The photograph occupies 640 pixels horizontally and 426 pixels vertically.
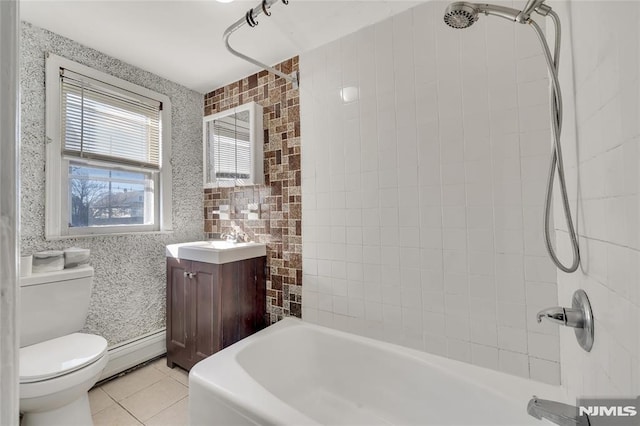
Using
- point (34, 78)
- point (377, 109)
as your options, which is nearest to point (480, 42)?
point (377, 109)

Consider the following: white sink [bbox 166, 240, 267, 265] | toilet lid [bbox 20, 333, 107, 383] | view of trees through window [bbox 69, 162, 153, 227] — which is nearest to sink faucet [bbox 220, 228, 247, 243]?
white sink [bbox 166, 240, 267, 265]

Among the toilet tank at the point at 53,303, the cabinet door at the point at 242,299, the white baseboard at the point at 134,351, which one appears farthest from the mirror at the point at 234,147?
the white baseboard at the point at 134,351

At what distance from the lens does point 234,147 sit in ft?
7.68

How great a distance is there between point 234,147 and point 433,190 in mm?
1626

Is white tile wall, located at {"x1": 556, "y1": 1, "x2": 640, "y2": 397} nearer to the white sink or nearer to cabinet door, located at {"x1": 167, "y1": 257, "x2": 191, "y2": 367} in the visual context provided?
the white sink

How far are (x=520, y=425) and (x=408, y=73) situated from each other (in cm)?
176

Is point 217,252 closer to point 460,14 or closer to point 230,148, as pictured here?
point 230,148

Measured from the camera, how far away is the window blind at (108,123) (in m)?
1.89

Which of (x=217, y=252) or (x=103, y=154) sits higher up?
(x=103, y=154)

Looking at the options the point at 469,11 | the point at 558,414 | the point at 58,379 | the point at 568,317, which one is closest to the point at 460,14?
the point at 469,11

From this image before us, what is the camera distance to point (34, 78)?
174 cm

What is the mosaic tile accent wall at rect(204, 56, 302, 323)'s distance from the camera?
209 centimetres

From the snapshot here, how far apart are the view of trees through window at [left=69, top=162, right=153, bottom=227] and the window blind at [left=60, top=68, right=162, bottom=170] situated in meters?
0.12

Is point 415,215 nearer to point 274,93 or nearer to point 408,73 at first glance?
point 408,73
